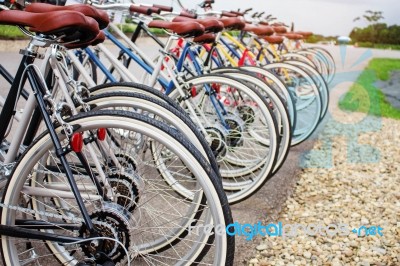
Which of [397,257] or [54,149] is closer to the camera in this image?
[54,149]

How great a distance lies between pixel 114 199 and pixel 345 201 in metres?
2.26

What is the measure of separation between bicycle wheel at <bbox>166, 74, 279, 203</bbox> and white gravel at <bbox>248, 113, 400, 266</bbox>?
395 millimetres

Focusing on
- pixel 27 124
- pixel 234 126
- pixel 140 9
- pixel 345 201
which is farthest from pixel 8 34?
pixel 27 124

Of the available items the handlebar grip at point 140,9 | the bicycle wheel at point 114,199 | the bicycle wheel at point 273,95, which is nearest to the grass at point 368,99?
the bicycle wheel at point 273,95

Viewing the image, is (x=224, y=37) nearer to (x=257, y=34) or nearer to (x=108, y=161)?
(x=257, y=34)

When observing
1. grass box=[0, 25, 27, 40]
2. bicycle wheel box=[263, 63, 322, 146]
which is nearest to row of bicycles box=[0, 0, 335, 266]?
bicycle wheel box=[263, 63, 322, 146]

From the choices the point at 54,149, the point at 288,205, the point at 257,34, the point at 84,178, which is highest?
the point at 257,34

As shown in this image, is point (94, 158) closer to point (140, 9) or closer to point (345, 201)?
point (140, 9)

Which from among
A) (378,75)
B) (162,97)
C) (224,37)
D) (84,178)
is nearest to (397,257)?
(162,97)

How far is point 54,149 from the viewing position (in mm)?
1922

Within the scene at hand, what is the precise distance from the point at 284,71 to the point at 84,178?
357cm

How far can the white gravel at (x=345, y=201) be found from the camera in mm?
2867

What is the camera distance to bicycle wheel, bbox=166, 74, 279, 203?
3186 millimetres

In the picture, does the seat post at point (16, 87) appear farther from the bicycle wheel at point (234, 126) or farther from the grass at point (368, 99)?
the grass at point (368, 99)
